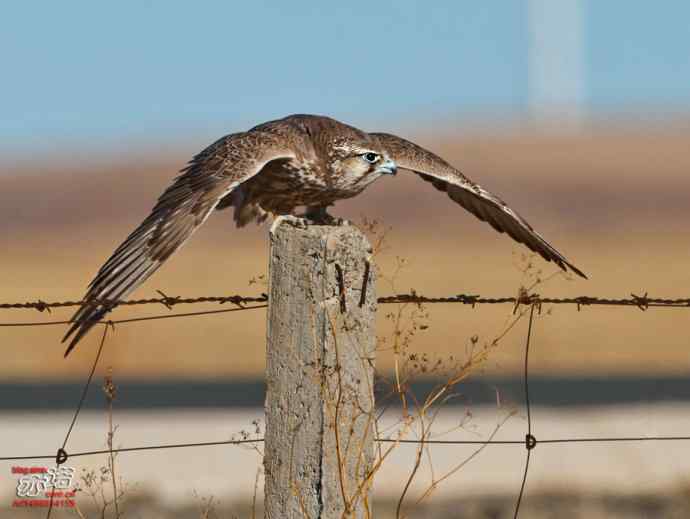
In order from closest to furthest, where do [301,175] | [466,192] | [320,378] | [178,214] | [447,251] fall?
[320,378], [178,214], [301,175], [466,192], [447,251]

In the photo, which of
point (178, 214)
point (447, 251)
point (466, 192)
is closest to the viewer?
point (178, 214)

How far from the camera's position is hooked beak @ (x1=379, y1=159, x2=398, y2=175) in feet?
28.5

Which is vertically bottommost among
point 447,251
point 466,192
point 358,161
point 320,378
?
point 320,378

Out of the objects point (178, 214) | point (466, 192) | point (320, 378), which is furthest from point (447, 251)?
point (320, 378)

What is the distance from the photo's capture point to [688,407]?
13727mm

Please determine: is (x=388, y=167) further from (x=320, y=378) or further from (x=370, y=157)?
(x=320, y=378)

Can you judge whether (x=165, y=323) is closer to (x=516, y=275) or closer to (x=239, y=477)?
(x=516, y=275)

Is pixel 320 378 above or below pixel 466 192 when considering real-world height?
below

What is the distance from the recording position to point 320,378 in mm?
5160

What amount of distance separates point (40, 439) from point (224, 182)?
6.20 metres

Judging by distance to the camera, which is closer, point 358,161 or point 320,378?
point 320,378

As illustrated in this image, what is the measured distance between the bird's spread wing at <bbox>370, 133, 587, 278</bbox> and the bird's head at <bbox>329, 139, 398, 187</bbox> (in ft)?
0.28

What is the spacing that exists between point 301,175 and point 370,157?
412 millimetres

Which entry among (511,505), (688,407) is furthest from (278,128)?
(688,407)
